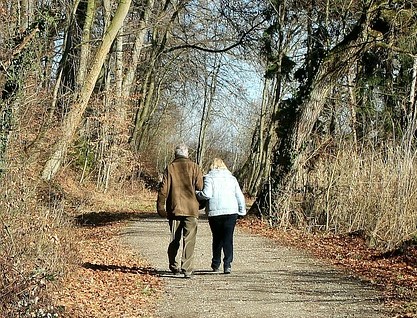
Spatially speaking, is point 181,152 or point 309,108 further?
point 309,108

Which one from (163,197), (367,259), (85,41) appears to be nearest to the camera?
(163,197)

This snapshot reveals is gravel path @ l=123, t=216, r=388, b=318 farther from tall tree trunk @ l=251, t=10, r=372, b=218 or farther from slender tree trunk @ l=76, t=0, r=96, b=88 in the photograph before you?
slender tree trunk @ l=76, t=0, r=96, b=88

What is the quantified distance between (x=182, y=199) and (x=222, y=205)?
678 mm

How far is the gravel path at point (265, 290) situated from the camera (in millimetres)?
8836

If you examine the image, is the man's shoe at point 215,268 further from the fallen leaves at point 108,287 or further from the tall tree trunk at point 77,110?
the tall tree trunk at point 77,110

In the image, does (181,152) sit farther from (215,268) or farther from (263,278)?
(263,278)

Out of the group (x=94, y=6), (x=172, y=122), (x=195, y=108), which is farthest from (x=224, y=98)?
(x=94, y=6)

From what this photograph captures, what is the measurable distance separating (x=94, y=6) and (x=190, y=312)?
15488mm

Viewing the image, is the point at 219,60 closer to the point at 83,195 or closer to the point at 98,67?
the point at 83,195

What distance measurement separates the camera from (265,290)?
1019cm

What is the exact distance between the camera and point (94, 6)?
22.4 meters

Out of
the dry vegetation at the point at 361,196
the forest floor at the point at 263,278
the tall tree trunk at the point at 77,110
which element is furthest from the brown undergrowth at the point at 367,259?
the tall tree trunk at the point at 77,110

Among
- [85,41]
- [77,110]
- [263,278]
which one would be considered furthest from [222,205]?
[85,41]

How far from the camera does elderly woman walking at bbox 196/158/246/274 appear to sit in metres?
11.2
